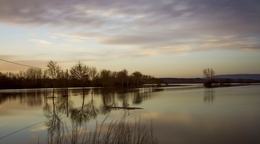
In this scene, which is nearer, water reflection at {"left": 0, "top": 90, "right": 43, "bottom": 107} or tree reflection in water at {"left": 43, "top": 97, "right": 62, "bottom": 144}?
tree reflection in water at {"left": 43, "top": 97, "right": 62, "bottom": 144}

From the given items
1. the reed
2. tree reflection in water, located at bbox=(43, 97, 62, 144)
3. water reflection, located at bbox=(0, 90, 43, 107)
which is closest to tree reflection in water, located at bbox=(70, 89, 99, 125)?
tree reflection in water, located at bbox=(43, 97, 62, 144)

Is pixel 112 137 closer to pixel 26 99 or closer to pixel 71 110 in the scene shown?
pixel 71 110

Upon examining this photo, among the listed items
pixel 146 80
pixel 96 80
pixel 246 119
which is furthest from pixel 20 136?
A: pixel 146 80

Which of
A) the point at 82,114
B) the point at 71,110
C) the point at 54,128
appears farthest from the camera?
the point at 71,110

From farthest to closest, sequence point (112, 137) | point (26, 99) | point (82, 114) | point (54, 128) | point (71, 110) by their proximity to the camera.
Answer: point (26, 99), point (71, 110), point (82, 114), point (54, 128), point (112, 137)

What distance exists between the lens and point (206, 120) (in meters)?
15.3

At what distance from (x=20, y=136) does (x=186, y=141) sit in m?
7.43

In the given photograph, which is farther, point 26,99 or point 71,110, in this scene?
point 26,99

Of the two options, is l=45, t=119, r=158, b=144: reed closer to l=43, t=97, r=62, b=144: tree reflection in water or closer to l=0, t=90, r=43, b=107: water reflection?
l=43, t=97, r=62, b=144: tree reflection in water

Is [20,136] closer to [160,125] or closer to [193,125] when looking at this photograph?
[160,125]

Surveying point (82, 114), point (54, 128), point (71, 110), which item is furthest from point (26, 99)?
point (54, 128)

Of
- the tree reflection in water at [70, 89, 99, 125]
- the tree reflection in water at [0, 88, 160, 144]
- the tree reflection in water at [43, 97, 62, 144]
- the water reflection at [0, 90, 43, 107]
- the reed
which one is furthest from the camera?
the water reflection at [0, 90, 43, 107]

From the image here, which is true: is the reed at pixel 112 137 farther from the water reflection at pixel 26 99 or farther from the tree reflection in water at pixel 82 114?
the water reflection at pixel 26 99

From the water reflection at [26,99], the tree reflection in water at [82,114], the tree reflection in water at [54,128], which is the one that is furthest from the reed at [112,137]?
the water reflection at [26,99]
